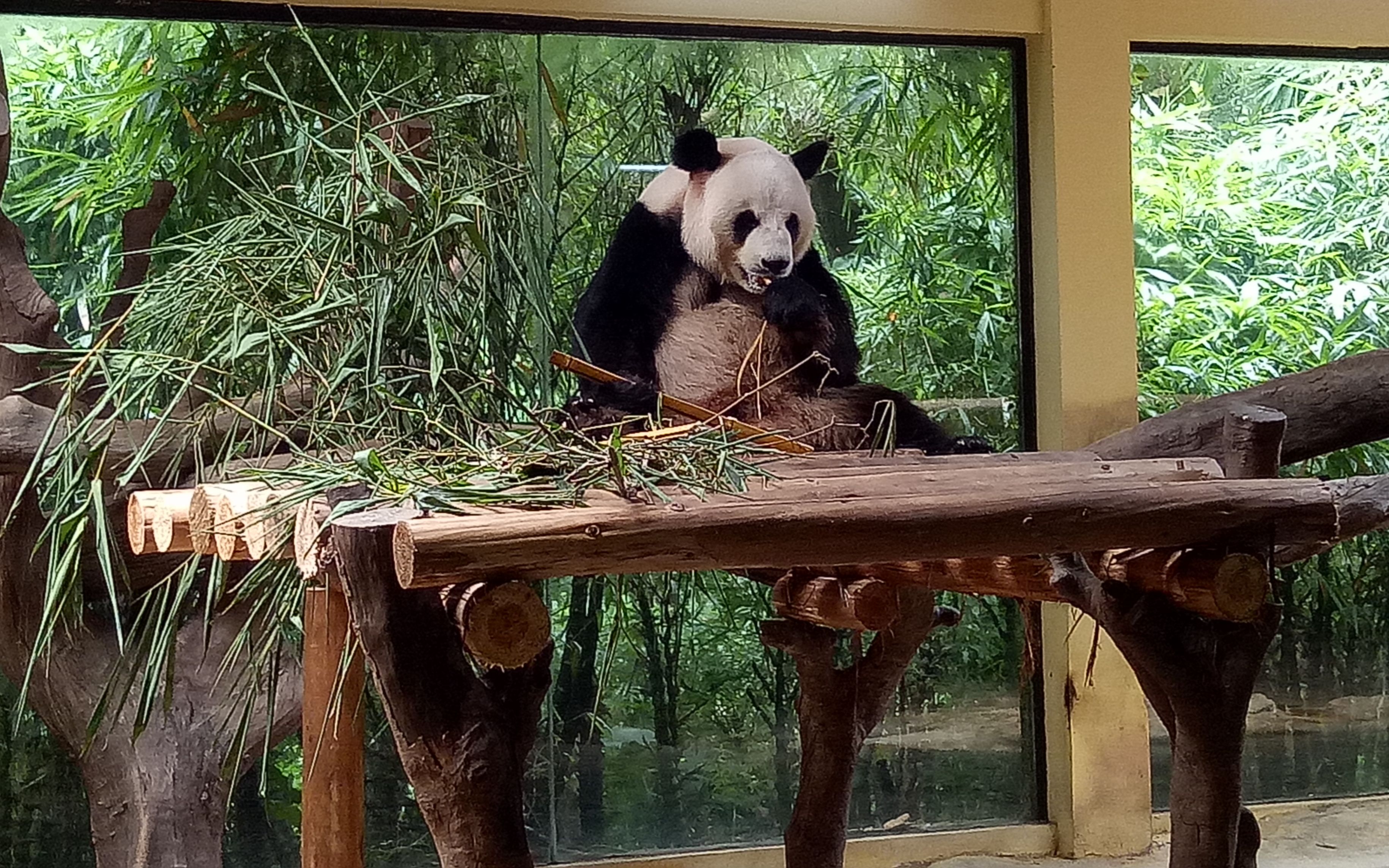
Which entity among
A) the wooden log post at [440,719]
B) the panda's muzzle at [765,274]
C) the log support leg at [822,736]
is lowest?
the log support leg at [822,736]

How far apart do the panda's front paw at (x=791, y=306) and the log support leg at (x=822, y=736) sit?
85 centimetres

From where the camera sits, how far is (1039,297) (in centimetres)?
391

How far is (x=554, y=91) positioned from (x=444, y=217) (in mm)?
1239

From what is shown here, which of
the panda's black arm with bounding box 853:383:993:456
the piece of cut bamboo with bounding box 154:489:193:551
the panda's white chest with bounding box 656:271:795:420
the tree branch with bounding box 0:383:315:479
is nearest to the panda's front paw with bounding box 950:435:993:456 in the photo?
the panda's black arm with bounding box 853:383:993:456

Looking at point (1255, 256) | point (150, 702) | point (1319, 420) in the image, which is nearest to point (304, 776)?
point (150, 702)

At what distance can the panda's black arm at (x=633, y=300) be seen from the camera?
3.56 m

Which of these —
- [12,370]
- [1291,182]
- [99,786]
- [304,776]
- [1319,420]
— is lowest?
[99,786]

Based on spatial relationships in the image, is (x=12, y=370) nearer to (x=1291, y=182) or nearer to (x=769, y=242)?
(x=769, y=242)

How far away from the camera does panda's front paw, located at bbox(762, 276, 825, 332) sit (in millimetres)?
3641

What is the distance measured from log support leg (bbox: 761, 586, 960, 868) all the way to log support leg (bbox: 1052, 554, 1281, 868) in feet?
2.81

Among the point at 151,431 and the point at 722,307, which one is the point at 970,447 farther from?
the point at 151,431

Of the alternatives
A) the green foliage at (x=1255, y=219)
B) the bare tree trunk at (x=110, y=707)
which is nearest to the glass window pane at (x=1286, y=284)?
the green foliage at (x=1255, y=219)

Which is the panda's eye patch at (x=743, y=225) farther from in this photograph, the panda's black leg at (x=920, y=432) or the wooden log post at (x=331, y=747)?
the wooden log post at (x=331, y=747)

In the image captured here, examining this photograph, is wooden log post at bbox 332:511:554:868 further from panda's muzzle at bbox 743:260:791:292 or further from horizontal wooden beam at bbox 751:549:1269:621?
panda's muzzle at bbox 743:260:791:292
